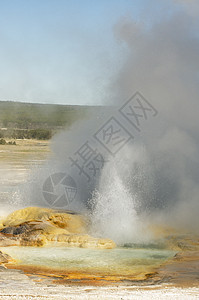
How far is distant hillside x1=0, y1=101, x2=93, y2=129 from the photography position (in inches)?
1941

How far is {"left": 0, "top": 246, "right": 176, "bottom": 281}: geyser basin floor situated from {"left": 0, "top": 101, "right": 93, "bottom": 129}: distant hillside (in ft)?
127

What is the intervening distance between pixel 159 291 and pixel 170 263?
7.18ft

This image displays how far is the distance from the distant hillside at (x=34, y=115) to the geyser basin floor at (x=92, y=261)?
1521 inches

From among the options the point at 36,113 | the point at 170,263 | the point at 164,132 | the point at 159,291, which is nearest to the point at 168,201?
the point at 164,132

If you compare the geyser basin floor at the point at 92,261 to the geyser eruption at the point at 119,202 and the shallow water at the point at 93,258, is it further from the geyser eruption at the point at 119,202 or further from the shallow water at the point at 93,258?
the geyser eruption at the point at 119,202

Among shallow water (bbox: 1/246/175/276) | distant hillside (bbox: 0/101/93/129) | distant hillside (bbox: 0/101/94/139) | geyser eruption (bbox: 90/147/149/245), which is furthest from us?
distant hillside (bbox: 0/101/93/129)

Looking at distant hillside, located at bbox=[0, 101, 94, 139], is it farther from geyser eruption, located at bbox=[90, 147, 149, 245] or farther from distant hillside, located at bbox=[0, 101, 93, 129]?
geyser eruption, located at bbox=[90, 147, 149, 245]

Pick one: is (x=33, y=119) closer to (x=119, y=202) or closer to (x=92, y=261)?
(x=119, y=202)

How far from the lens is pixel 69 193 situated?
47.4ft

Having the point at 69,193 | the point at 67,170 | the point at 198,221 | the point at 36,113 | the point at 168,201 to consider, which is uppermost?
the point at 36,113

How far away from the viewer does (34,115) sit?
62375 millimetres

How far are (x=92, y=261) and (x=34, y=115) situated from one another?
55.0 meters

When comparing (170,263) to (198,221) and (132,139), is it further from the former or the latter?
(132,139)

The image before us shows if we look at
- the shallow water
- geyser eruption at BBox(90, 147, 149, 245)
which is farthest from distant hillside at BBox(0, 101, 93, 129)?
the shallow water
